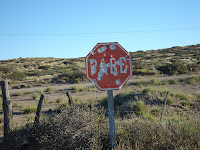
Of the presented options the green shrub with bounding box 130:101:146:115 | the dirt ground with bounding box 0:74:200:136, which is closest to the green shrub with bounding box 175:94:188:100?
the dirt ground with bounding box 0:74:200:136

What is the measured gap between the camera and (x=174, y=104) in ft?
31.6

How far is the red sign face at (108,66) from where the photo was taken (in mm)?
3832

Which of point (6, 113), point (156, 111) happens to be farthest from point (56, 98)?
point (6, 113)

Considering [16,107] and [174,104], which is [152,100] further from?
[16,107]

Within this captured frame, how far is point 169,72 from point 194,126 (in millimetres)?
A: 23866

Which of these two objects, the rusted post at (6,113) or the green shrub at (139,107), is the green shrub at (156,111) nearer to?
the green shrub at (139,107)

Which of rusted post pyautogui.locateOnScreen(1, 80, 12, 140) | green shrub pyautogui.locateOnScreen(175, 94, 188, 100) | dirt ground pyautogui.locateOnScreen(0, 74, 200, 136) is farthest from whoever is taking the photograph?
green shrub pyautogui.locateOnScreen(175, 94, 188, 100)

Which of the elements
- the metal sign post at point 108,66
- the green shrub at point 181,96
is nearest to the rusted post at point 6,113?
the metal sign post at point 108,66

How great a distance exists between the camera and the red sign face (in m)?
3.83

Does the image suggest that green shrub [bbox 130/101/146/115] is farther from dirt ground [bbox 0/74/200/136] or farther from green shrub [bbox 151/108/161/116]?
dirt ground [bbox 0/74/200/136]

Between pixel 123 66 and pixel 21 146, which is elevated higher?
pixel 123 66

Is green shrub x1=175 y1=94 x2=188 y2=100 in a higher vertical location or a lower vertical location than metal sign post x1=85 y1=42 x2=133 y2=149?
lower

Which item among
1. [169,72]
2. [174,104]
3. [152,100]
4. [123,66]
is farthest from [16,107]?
[169,72]

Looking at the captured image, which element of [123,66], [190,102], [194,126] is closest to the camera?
[123,66]
